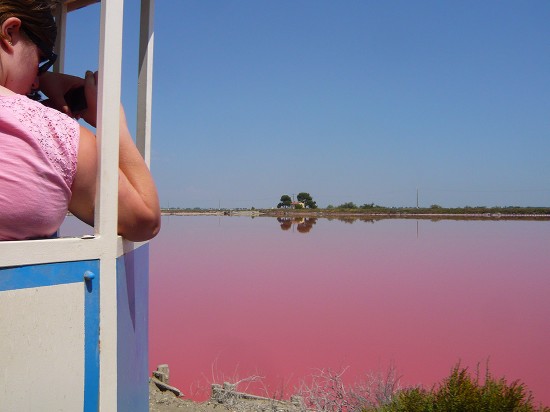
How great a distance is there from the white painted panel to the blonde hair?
63cm

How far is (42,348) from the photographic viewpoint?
115 centimetres

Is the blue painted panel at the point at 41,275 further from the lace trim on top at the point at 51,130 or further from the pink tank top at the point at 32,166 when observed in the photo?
the lace trim on top at the point at 51,130

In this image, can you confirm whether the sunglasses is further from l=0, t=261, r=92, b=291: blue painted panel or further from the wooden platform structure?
l=0, t=261, r=92, b=291: blue painted panel

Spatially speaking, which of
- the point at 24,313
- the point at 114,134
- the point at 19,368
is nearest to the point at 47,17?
the point at 114,134

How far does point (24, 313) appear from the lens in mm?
1111

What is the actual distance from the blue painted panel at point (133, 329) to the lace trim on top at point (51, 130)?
349 millimetres

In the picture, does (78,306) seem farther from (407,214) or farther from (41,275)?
(407,214)

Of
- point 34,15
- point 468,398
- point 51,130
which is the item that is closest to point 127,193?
point 51,130

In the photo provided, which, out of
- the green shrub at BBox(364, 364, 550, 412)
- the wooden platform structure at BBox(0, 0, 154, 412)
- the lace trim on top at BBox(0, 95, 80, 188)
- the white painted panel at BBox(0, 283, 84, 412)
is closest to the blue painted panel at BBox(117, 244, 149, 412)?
the wooden platform structure at BBox(0, 0, 154, 412)

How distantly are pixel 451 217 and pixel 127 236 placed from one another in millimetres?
57919

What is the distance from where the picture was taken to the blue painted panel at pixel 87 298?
45.3 inches

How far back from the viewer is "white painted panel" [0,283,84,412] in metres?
1.09

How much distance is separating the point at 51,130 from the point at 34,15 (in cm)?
32

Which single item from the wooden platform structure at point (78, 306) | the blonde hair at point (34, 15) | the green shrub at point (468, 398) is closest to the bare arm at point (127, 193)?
the wooden platform structure at point (78, 306)
